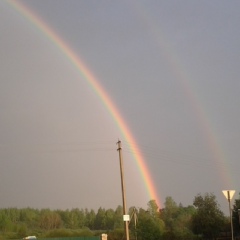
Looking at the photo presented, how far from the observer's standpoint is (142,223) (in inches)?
2072

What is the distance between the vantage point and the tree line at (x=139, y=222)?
53.6 meters

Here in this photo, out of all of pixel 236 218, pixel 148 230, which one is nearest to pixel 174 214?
pixel 236 218

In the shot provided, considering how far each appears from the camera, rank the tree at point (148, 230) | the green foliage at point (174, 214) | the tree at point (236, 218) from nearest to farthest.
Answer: the tree at point (148, 230), the tree at point (236, 218), the green foliage at point (174, 214)

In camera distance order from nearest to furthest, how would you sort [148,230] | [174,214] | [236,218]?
[148,230], [236,218], [174,214]

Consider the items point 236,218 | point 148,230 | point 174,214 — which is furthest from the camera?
point 174,214

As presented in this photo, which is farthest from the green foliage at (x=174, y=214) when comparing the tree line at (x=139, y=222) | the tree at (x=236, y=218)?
the tree at (x=236, y=218)

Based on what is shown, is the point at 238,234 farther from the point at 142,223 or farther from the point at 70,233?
the point at 70,233

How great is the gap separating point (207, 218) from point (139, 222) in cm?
752

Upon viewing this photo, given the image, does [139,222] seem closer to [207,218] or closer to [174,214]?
[207,218]

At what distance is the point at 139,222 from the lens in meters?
53.4

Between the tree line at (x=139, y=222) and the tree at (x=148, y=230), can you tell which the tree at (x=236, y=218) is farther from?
the tree at (x=148, y=230)

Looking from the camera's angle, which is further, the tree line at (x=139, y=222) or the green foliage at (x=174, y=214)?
the green foliage at (x=174, y=214)

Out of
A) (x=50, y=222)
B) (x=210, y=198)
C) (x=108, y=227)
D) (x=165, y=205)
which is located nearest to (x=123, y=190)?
(x=210, y=198)

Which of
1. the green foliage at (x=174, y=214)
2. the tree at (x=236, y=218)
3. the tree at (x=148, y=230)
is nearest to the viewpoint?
the tree at (x=148, y=230)
